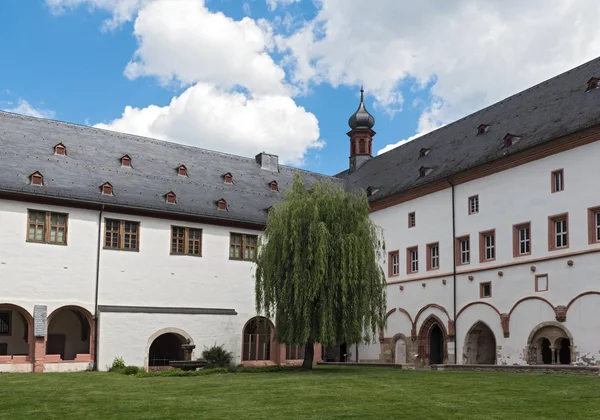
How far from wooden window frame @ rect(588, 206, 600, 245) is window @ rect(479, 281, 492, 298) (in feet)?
16.7

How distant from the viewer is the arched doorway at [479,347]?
99.9 ft

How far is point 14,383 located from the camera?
69.2ft

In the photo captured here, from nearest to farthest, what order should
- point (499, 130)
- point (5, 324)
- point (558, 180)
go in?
point (558, 180), point (5, 324), point (499, 130)

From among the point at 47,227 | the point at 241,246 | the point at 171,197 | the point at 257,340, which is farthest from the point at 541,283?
the point at 47,227

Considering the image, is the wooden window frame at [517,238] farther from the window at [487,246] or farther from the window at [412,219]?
the window at [412,219]

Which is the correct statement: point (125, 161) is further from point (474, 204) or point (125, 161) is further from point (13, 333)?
point (474, 204)

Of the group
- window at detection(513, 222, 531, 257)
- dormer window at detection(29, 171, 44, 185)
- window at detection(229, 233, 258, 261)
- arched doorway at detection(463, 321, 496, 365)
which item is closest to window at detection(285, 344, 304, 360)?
window at detection(229, 233, 258, 261)

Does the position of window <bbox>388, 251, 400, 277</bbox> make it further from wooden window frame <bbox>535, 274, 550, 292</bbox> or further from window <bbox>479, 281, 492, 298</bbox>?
wooden window frame <bbox>535, 274, 550, 292</bbox>

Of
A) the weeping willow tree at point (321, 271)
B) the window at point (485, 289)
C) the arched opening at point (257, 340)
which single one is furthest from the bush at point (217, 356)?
the window at point (485, 289)

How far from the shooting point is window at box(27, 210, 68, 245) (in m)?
29.3

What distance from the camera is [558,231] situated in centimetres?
2688

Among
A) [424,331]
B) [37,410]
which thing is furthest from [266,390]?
[424,331]

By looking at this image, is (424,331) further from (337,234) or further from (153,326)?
(153,326)

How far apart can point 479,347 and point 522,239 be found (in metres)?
5.01
